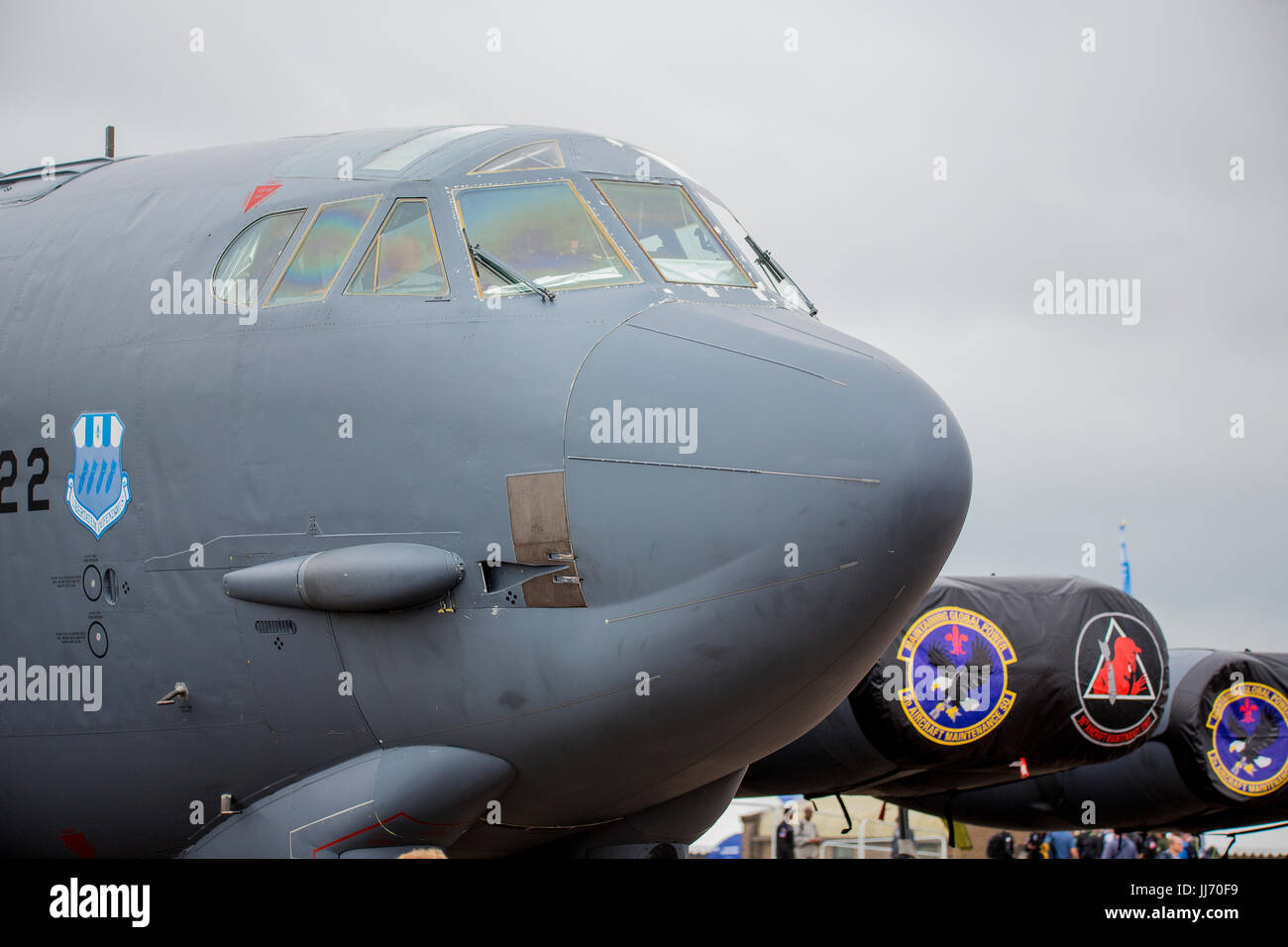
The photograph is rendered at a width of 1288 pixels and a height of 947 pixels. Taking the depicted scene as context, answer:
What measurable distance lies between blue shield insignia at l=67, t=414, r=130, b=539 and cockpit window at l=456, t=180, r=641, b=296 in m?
2.09

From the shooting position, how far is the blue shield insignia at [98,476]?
7.52 m

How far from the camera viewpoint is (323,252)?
7.38 meters

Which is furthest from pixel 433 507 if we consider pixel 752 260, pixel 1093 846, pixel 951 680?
pixel 1093 846

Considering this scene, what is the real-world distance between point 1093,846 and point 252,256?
19912 mm

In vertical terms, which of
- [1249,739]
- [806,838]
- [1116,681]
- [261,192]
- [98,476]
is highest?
[261,192]

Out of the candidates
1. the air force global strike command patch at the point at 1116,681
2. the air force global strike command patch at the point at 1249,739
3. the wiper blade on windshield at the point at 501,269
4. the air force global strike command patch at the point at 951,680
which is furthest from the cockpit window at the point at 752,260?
the air force global strike command patch at the point at 1249,739

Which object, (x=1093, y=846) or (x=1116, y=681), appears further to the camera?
(x=1093, y=846)

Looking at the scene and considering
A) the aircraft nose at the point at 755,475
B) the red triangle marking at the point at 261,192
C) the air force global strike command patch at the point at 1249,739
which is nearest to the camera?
the aircraft nose at the point at 755,475

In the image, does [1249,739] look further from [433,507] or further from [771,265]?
[433,507]

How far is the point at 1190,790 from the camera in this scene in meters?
14.4

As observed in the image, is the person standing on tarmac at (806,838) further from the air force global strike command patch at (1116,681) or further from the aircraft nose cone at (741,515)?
the aircraft nose cone at (741,515)

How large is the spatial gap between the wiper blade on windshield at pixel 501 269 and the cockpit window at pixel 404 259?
0.16 meters
